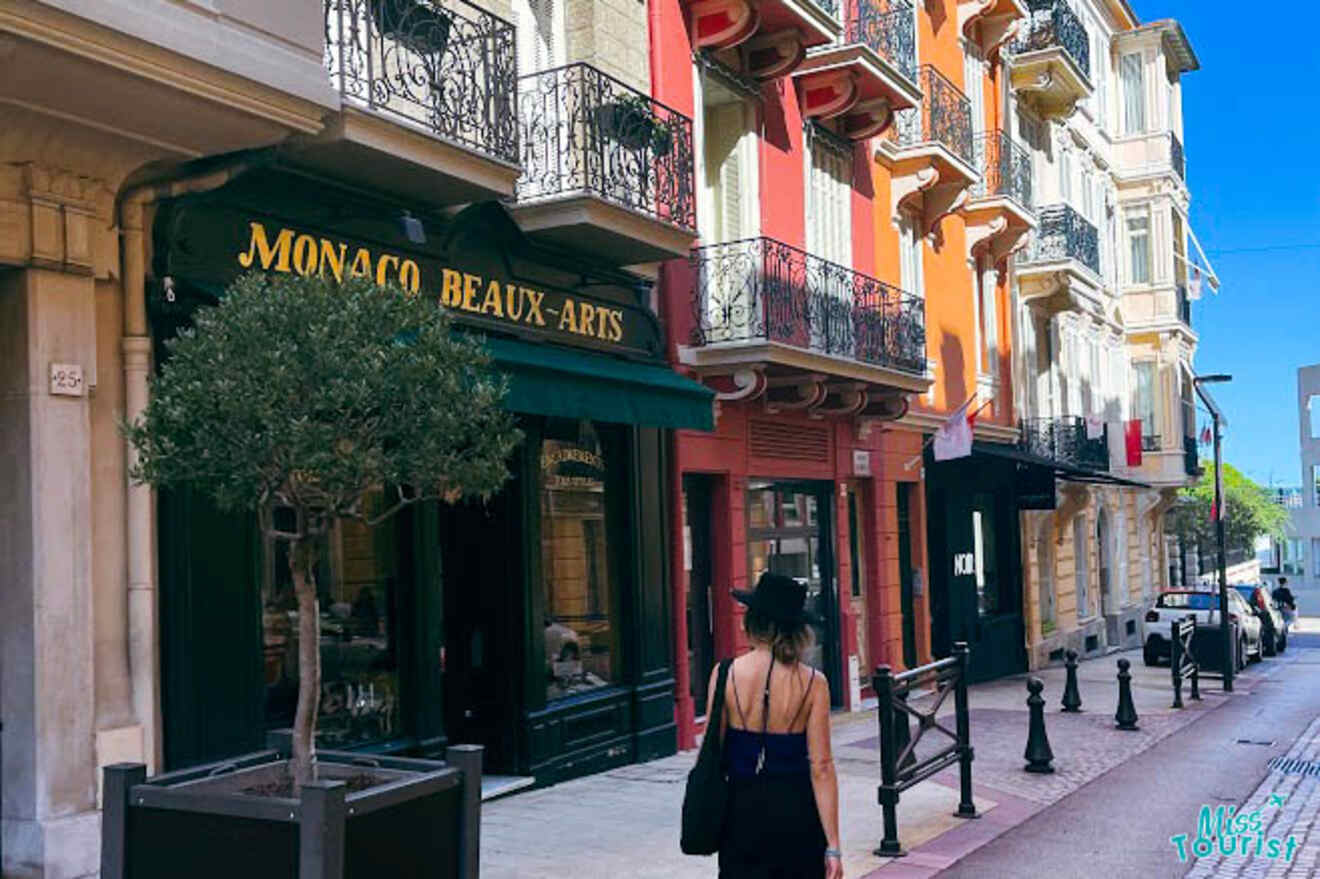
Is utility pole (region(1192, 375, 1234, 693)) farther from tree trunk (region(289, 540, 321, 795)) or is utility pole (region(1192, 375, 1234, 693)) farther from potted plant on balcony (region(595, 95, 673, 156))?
tree trunk (region(289, 540, 321, 795))

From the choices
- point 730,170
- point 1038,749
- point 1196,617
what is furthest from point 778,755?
point 1196,617

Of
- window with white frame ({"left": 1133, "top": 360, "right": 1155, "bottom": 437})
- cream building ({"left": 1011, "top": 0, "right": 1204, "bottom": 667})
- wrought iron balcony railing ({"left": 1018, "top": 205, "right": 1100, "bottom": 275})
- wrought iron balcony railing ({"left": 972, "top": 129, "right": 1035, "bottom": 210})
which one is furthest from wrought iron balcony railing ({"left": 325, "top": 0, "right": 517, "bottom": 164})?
Answer: window with white frame ({"left": 1133, "top": 360, "right": 1155, "bottom": 437})

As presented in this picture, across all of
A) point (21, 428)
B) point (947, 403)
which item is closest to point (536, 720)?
point (21, 428)

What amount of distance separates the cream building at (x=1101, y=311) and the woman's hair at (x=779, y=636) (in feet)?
59.1

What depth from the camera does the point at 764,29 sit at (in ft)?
48.8

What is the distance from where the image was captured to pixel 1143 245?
33688 millimetres

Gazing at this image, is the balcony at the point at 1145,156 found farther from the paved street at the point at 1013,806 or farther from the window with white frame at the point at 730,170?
the window with white frame at the point at 730,170

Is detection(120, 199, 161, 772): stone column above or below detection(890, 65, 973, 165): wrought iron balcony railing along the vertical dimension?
below

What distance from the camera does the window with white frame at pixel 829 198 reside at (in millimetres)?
16703

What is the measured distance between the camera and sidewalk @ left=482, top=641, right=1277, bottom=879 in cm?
845

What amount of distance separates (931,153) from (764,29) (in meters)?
5.16

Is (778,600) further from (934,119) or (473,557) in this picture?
(934,119)

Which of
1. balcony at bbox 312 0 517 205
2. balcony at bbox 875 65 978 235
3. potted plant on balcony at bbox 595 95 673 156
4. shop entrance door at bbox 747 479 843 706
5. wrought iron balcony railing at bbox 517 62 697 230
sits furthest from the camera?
balcony at bbox 875 65 978 235

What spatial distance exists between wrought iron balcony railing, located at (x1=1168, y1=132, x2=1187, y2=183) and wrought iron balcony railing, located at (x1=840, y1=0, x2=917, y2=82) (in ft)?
57.2
